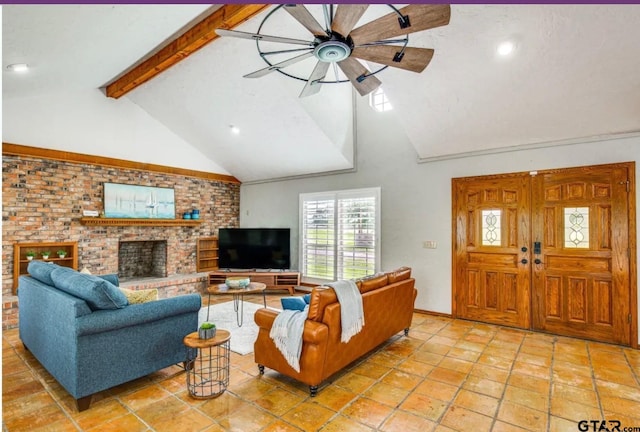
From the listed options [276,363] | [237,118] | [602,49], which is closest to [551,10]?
[602,49]

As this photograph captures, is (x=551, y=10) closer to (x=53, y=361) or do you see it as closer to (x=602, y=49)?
(x=602, y=49)

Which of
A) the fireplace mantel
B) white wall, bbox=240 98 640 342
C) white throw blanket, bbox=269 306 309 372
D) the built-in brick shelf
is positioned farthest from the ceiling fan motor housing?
the built-in brick shelf

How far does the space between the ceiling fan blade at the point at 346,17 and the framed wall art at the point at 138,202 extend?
5.43 m

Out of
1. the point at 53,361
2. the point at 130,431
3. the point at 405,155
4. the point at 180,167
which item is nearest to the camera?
the point at 130,431

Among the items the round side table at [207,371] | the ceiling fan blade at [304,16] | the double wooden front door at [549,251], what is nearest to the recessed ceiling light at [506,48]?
the double wooden front door at [549,251]

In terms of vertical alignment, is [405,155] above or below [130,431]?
above

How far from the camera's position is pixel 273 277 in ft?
24.3

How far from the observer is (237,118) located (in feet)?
20.7

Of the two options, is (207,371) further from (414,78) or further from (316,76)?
(414,78)

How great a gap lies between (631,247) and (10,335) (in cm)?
774

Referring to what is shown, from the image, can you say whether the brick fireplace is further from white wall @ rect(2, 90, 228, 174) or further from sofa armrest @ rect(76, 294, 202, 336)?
sofa armrest @ rect(76, 294, 202, 336)

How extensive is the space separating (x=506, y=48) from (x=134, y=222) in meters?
6.17

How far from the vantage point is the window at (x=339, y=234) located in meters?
6.54

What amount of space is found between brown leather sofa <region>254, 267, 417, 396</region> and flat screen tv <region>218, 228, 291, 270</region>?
11.6 feet
